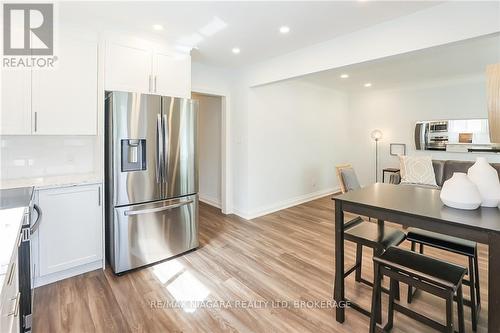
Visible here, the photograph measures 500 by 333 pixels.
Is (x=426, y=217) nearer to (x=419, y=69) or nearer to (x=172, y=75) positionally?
(x=172, y=75)

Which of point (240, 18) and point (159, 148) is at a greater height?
point (240, 18)

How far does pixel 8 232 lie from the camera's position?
137cm

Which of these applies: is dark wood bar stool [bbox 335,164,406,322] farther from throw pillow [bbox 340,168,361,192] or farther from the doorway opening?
the doorway opening

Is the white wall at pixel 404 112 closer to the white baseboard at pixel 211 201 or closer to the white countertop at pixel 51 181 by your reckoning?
the white baseboard at pixel 211 201

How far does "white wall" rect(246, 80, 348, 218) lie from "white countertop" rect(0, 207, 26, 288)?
3.11m

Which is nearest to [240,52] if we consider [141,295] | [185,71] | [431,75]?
[185,71]

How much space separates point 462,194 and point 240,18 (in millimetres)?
2374

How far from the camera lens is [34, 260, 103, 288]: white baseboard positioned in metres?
2.33

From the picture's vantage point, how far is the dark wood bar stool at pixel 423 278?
4.39 feet

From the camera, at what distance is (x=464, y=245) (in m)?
1.83

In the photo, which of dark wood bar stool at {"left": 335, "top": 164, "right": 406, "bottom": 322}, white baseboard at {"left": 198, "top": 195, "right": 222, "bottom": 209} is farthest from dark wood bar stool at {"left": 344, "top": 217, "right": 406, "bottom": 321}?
white baseboard at {"left": 198, "top": 195, "right": 222, "bottom": 209}

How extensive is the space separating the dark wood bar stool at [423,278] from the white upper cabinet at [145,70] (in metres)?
2.73

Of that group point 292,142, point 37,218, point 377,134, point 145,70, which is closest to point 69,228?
point 37,218

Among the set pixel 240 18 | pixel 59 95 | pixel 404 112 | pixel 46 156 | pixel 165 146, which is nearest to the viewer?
pixel 59 95
